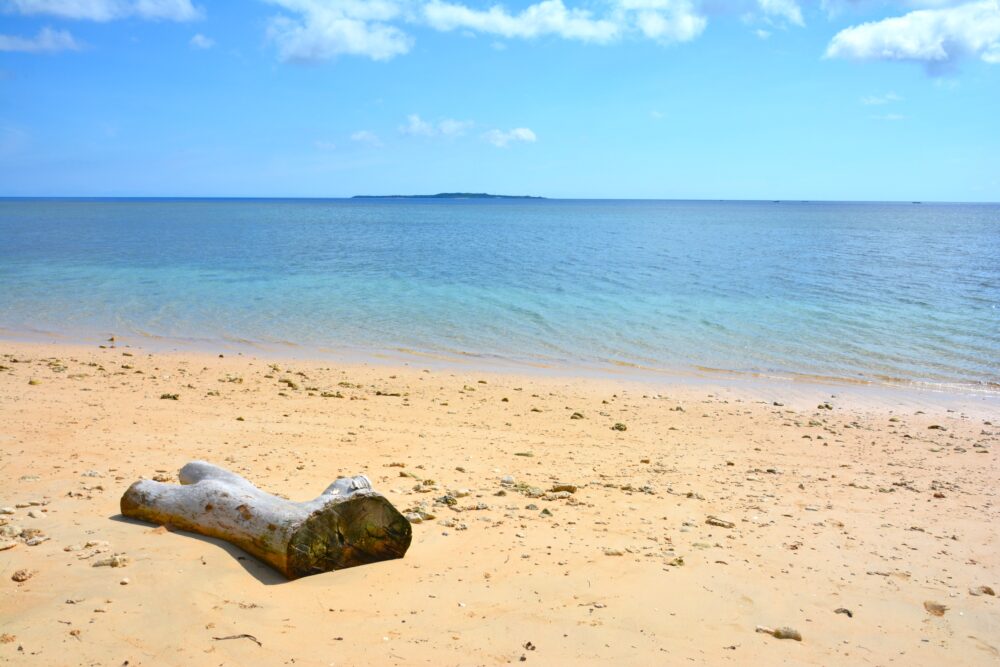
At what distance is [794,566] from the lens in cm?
577

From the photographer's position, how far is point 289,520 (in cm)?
496

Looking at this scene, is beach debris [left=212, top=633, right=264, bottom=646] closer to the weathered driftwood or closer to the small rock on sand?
the weathered driftwood

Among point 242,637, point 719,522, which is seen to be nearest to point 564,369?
point 719,522

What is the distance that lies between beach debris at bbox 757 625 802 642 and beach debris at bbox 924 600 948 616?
1276 millimetres

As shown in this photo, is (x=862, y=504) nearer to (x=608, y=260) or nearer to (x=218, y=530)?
(x=218, y=530)

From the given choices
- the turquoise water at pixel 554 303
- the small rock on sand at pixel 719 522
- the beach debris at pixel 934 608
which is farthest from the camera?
the turquoise water at pixel 554 303

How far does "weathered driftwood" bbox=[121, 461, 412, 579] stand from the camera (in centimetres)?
496

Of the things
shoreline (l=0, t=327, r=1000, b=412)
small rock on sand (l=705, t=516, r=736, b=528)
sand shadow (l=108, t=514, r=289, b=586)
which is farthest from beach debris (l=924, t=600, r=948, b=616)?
shoreline (l=0, t=327, r=1000, b=412)

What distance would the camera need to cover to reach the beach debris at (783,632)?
4.65 metres

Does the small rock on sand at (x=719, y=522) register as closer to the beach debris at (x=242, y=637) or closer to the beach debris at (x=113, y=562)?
the beach debris at (x=242, y=637)

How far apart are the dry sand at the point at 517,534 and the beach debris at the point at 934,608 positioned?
0.04 metres

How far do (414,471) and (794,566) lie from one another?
151 inches

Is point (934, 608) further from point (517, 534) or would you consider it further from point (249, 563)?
point (249, 563)

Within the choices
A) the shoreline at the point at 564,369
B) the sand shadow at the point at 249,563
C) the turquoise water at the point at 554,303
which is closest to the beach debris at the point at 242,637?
the sand shadow at the point at 249,563
